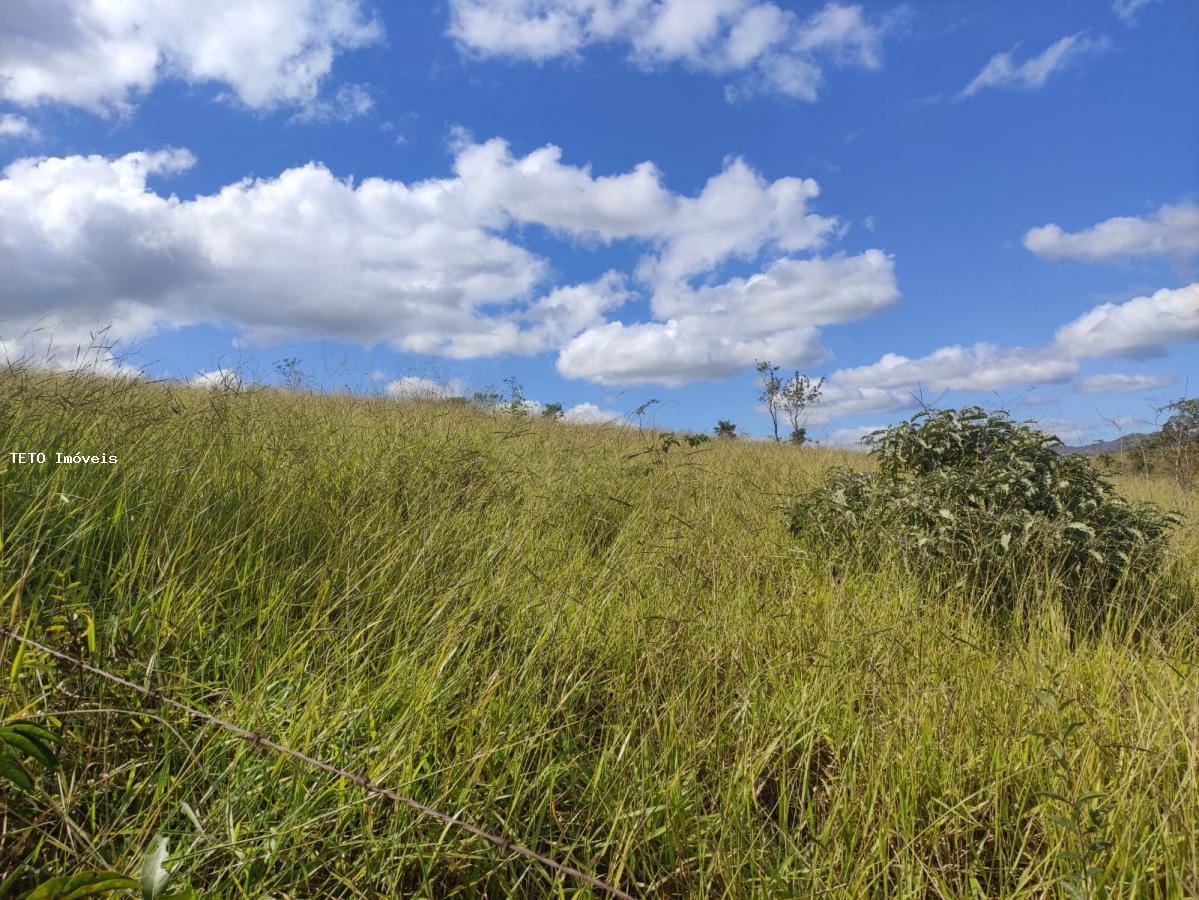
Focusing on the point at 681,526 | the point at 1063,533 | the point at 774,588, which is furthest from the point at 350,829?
the point at 1063,533

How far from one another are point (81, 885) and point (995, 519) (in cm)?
390

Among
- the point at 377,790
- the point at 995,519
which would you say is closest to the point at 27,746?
the point at 377,790

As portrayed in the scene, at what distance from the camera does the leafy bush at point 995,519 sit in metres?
3.34

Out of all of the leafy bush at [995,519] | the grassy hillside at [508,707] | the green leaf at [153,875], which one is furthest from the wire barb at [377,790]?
the leafy bush at [995,519]

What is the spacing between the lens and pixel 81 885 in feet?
2.95

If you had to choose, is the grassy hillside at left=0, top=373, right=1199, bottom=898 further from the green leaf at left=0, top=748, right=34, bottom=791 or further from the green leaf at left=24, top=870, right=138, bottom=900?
the green leaf at left=24, top=870, right=138, bottom=900

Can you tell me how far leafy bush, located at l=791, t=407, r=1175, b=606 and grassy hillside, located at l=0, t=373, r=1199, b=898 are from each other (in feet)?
1.25

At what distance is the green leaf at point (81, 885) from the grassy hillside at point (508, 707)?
1.28 ft

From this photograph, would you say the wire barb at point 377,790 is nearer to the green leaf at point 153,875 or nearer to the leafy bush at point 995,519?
the green leaf at point 153,875

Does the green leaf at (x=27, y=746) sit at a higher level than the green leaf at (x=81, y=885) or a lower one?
higher

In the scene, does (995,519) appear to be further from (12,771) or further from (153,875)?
(12,771)

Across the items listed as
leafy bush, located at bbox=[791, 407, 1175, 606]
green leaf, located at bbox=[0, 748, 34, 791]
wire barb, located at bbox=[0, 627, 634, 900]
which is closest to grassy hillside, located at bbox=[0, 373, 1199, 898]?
wire barb, located at bbox=[0, 627, 634, 900]

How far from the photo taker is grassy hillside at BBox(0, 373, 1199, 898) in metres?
1.42

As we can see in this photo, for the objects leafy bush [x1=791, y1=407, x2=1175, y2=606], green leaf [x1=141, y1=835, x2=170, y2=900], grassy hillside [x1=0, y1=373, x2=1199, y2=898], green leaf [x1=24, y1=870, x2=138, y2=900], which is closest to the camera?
green leaf [x1=24, y1=870, x2=138, y2=900]
